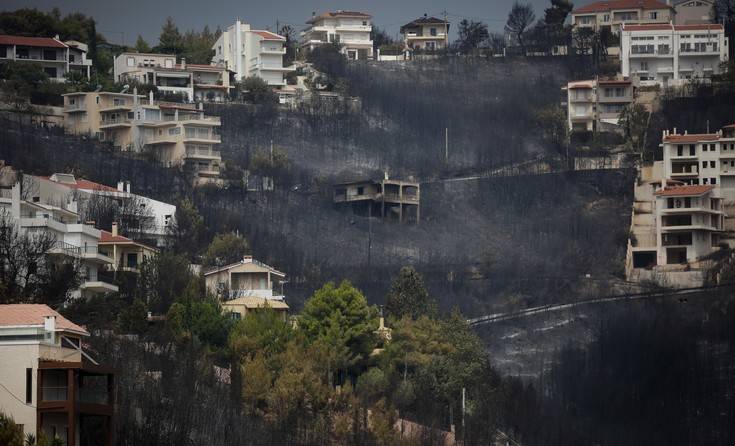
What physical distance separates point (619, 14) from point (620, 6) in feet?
2.83

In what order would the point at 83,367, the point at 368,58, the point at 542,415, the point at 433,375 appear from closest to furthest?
the point at 83,367 → the point at 433,375 → the point at 542,415 → the point at 368,58

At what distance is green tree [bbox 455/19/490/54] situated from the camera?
161 meters

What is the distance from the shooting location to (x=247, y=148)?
13862cm

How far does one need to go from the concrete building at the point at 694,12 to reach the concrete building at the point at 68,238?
76.0 meters

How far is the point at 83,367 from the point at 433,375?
33069mm

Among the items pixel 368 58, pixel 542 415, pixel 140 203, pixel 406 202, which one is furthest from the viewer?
pixel 368 58

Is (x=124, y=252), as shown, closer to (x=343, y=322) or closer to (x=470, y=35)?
(x=343, y=322)

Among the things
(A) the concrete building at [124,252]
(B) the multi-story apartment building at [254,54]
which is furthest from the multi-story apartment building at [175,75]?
(A) the concrete building at [124,252]

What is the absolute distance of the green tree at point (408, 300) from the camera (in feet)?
328

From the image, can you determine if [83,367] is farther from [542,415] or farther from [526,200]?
[526,200]

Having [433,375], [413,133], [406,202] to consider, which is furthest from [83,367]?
[413,133]

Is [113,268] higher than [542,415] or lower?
higher

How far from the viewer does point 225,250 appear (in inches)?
4326

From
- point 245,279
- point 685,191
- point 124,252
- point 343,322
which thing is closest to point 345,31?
point 685,191
